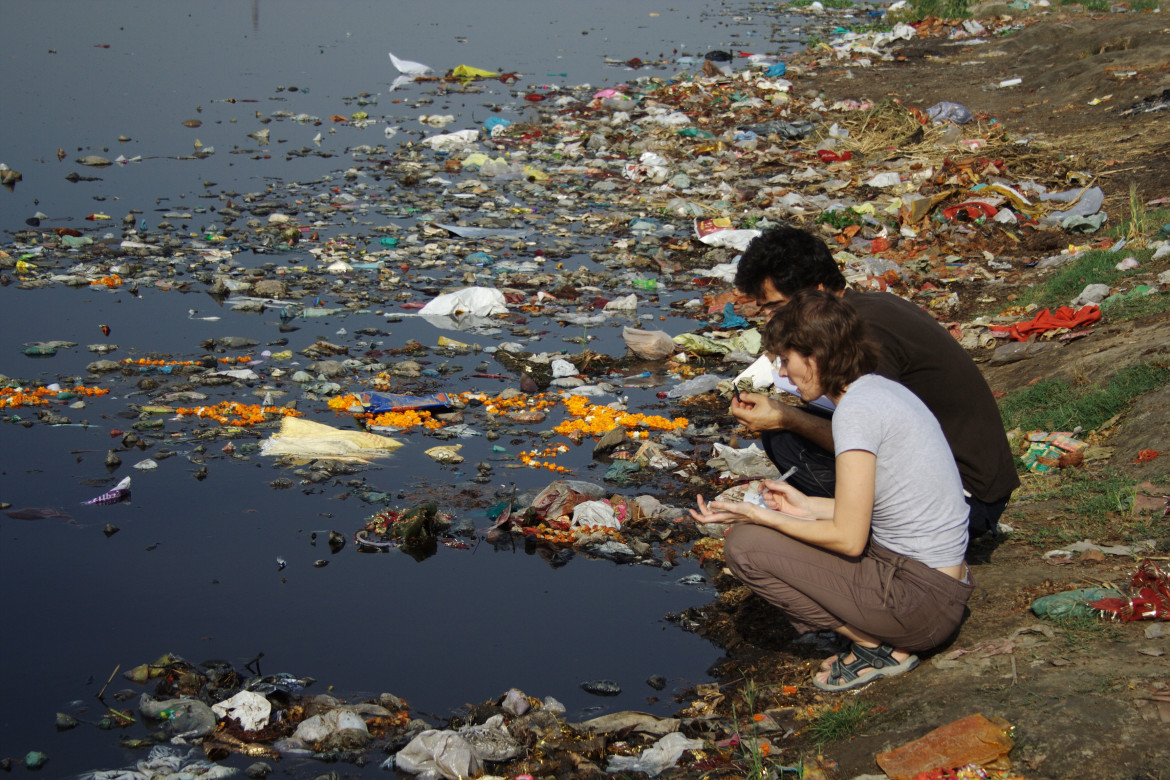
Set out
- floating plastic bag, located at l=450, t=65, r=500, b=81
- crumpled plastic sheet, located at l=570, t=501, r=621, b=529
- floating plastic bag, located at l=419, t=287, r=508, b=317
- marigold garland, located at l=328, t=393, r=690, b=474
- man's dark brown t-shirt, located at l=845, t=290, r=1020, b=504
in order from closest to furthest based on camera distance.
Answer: man's dark brown t-shirt, located at l=845, t=290, r=1020, b=504
crumpled plastic sheet, located at l=570, t=501, r=621, b=529
marigold garland, located at l=328, t=393, r=690, b=474
floating plastic bag, located at l=419, t=287, r=508, b=317
floating plastic bag, located at l=450, t=65, r=500, b=81

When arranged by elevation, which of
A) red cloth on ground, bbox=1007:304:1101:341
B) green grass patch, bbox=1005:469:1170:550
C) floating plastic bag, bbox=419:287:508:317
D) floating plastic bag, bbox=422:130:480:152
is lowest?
floating plastic bag, bbox=419:287:508:317

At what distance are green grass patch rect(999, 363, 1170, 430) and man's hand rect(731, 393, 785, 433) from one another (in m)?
2.07

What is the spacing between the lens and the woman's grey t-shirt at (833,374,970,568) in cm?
271

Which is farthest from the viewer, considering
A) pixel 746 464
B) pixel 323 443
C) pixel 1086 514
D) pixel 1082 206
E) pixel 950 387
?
pixel 1082 206

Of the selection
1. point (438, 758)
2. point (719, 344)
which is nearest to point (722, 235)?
point (719, 344)

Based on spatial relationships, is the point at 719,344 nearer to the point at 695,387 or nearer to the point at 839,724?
the point at 695,387

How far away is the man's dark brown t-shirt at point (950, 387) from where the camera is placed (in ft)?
10.6

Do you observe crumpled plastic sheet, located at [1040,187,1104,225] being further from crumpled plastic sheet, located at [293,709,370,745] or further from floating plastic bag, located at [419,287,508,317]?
crumpled plastic sheet, located at [293,709,370,745]

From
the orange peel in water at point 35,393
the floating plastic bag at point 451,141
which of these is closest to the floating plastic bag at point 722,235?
the floating plastic bag at point 451,141

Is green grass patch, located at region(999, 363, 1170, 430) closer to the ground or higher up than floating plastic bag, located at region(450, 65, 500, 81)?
closer to the ground

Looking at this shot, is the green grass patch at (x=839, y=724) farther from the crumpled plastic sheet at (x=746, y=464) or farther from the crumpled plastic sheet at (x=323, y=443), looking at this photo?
the crumpled plastic sheet at (x=323, y=443)

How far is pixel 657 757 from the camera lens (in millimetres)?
2898

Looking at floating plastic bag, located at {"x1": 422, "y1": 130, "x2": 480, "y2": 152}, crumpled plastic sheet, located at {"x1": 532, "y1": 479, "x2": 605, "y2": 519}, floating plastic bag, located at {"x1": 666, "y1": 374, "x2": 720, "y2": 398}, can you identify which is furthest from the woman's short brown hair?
floating plastic bag, located at {"x1": 422, "y1": 130, "x2": 480, "y2": 152}

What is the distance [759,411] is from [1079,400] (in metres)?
2.27
